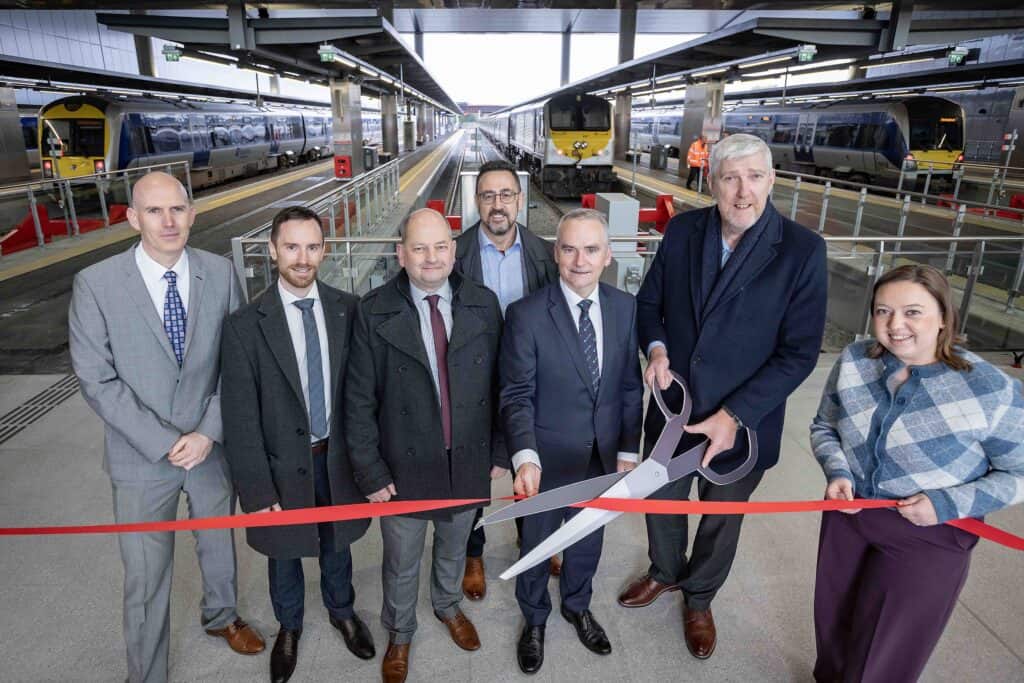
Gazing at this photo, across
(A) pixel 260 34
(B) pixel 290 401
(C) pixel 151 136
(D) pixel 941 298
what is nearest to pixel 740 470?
(D) pixel 941 298

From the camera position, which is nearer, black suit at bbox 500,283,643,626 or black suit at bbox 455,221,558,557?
black suit at bbox 500,283,643,626

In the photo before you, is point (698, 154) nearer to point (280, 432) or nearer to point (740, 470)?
point (740, 470)

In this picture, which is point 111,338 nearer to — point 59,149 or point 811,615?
point 811,615

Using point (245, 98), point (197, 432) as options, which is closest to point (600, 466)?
point (197, 432)

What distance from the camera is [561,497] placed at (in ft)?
7.01

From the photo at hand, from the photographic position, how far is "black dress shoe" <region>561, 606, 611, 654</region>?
2.72m

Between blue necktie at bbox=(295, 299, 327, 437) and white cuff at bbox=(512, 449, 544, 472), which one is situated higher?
blue necktie at bbox=(295, 299, 327, 437)

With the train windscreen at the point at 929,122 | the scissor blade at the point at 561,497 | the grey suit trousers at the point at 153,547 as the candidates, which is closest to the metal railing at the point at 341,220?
the grey suit trousers at the point at 153,547

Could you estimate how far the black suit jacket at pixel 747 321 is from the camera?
2.33 metres

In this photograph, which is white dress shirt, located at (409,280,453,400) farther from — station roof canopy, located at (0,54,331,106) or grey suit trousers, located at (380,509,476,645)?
station roof canopy, located at (0,54,331,106)

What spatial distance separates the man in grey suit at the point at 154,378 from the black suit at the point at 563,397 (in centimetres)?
115

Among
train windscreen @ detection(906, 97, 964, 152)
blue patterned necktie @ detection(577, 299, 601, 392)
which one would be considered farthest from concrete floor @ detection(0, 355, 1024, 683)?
train windscreen @ detection(906, 97, 964, 152)

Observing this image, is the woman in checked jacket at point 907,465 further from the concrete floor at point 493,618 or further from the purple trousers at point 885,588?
the concrete floor at point 493,618

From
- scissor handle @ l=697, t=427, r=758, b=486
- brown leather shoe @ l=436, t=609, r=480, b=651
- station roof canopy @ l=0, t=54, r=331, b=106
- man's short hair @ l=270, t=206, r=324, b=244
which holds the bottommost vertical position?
brown leather shoe @ l=436, t=609, r=480, b=651
